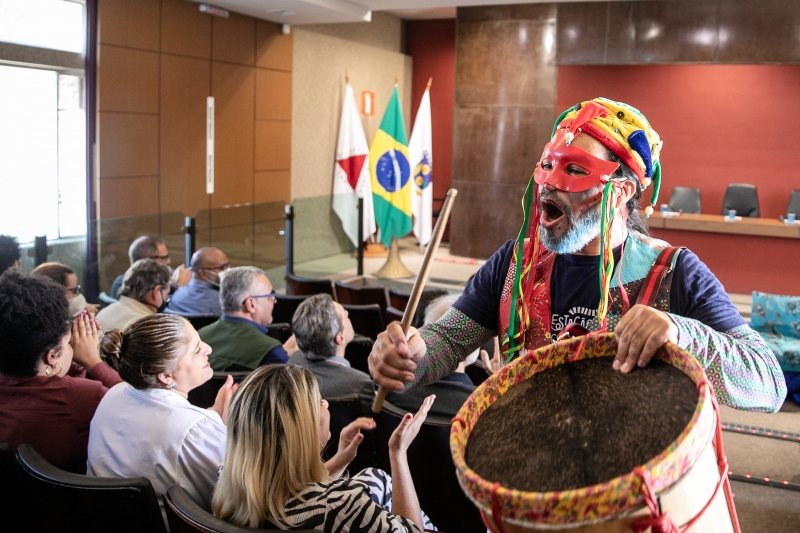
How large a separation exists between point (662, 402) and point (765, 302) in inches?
175

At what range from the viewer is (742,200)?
895cm

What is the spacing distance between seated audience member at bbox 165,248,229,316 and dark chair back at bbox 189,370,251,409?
155cm

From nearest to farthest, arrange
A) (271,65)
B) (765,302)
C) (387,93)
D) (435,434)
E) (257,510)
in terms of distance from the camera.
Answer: (257,510) → (435,434) → (765,302) → (271,65) → (387,93)

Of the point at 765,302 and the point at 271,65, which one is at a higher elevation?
the point at 271,65

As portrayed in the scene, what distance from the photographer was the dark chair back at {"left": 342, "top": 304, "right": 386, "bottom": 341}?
14.4 ft

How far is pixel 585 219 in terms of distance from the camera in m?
1.50

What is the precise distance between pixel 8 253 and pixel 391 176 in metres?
5.85

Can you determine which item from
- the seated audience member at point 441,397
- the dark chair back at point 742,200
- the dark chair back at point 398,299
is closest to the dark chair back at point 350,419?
the seated audience member at point 441,397

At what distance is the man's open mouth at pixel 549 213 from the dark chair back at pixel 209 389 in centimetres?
169

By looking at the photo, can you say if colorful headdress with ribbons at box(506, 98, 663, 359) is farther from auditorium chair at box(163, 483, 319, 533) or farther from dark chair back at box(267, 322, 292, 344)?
dark chair back at box(267, 322, 292, 344)

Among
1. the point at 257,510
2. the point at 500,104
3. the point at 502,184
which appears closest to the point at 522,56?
the point at 500,104

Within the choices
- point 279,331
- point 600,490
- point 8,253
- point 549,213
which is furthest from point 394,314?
point 600,490

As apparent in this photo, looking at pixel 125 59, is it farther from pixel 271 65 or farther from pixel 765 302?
pixel 765 302

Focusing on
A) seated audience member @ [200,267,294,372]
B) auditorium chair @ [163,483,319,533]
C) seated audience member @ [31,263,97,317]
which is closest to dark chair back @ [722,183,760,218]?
seated audience member @ [200,267,294,372]
